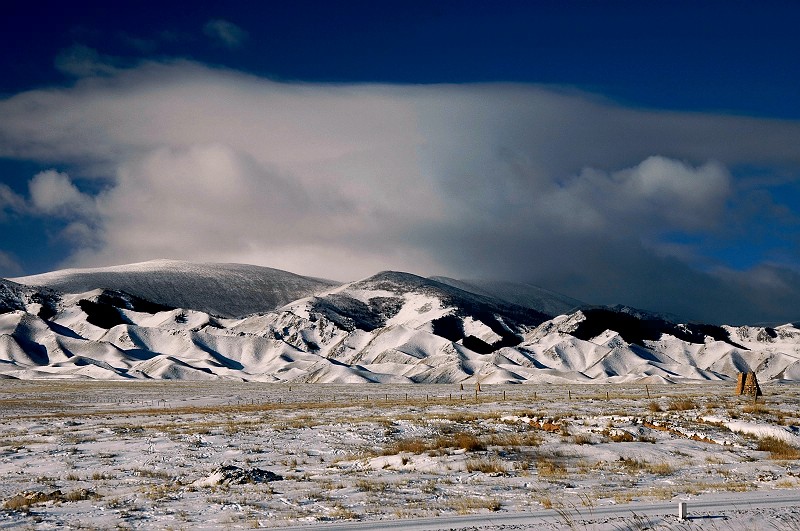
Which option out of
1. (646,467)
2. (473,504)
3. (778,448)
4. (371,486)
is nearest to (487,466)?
(371,486)

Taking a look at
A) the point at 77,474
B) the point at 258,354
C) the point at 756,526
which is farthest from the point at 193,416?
the point at 258,354

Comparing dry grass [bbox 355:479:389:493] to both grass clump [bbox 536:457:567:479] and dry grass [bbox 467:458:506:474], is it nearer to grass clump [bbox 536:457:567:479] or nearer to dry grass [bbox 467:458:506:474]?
dry grass [bbox 467:458:506:474]

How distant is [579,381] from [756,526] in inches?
5092

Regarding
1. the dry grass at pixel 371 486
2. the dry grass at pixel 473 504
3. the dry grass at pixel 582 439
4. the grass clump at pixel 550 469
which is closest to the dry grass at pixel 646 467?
the grass clump at pixel 550 469

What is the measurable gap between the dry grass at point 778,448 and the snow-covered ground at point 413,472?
98 mm

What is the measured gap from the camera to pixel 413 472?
20656mm

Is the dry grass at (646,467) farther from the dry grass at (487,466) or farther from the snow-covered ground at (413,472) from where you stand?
the dry grass at (487,466)

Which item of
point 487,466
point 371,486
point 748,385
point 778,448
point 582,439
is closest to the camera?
point 371,486

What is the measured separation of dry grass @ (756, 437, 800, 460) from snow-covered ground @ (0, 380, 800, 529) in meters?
0.10

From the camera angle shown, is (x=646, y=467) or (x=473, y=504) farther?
(x=646, y=467)

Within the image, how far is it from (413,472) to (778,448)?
11.7 m

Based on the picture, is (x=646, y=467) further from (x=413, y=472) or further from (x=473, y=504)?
(x=473, y=504)

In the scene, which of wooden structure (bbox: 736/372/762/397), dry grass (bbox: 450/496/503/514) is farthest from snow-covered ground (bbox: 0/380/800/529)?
wooden structure (bbox: 736/372/762/397)

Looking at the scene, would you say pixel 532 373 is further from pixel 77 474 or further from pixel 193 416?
pixel 77 474
